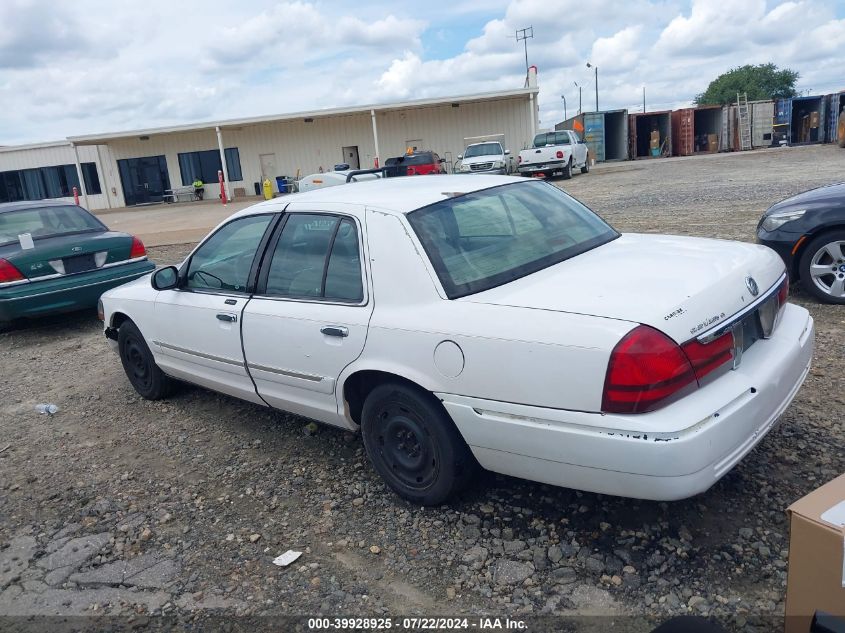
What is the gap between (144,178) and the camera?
35.2 metres

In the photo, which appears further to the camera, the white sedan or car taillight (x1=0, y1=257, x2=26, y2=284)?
car taillight (x1=0, y1=257, x2=26, y2=284)

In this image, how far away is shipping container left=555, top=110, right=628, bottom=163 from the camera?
4012 cm

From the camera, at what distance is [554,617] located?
101 inches

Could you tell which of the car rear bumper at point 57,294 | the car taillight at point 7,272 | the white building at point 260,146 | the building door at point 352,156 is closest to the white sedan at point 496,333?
the car rear bumper at point 57,294

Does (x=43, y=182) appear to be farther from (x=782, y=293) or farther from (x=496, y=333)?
(x=782, y=293)

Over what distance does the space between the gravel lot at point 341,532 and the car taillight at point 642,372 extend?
777mm

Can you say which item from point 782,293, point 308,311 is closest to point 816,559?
point 782,293

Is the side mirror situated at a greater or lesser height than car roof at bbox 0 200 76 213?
lesser

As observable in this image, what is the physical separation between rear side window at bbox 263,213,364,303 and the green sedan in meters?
4.62

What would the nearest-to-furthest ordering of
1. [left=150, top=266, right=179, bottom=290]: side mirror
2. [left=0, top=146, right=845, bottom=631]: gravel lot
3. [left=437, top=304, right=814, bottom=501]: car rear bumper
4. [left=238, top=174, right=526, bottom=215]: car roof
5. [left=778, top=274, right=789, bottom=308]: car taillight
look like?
[left=437, top=304, right=814, bottom=501]: car rear bumper → [left=0, top=146, right=845, bottom=631]: gravel lot → [left=778, top=274, right=789, bottom=308]: car taillight → [left=238, top=174, right=526, bottom=215]: car roof → [left=150, top=266, right=179, bottom=290]: side mirror

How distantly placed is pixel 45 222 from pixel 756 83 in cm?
9487

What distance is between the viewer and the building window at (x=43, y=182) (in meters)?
36.7

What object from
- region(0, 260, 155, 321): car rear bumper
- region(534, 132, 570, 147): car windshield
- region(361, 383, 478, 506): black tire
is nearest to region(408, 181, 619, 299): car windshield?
region(361, 383, 478, 506): black tire

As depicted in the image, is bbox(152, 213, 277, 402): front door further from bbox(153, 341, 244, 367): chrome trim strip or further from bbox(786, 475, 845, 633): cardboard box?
bbox(786, 475, 845, 633): cardboard box
